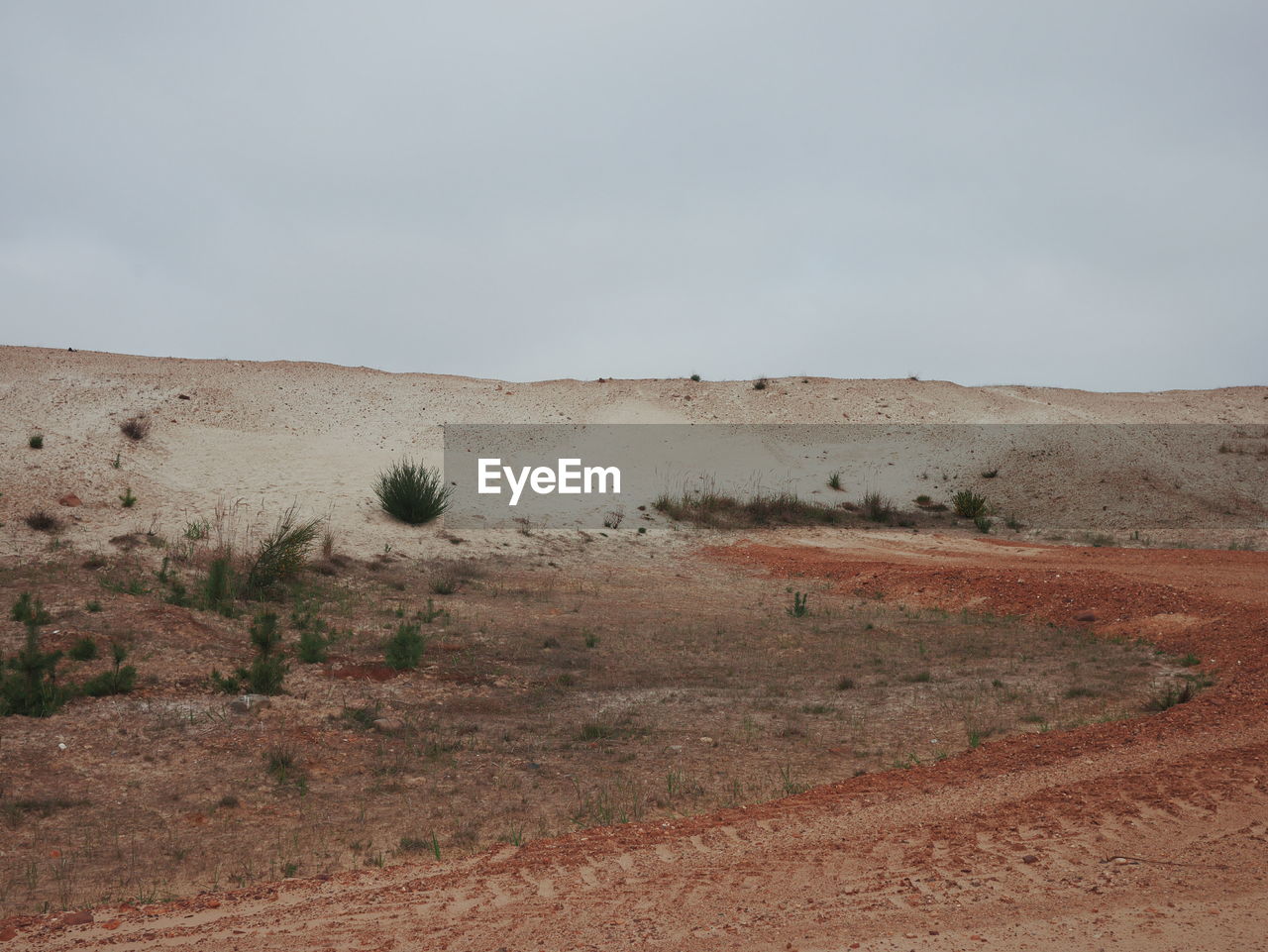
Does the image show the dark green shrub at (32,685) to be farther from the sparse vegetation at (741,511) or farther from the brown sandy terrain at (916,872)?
the sparse vegetation at (741,511)

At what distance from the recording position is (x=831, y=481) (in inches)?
1083

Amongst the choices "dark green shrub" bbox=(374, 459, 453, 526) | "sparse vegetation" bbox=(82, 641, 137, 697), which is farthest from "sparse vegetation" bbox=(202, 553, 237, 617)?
"dark green shrub" bbox=(374, 459, 453, 526)

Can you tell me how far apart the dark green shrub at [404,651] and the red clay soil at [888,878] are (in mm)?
4516

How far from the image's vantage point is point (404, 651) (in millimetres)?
9594

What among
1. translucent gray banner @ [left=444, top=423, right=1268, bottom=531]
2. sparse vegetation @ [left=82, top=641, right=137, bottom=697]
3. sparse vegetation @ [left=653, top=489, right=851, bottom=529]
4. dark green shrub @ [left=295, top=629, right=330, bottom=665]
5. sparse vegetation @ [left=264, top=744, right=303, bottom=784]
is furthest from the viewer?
translucent gray banner @ [left=444, top=423, right=1268, bottom=531]

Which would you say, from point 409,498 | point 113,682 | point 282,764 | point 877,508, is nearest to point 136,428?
point 409,498

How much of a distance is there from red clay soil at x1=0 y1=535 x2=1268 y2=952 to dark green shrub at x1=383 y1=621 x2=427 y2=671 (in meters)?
4.52

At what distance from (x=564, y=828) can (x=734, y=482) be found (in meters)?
22.4

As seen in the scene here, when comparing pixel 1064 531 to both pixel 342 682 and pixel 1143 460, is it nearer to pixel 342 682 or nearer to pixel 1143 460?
pixel 1143 460

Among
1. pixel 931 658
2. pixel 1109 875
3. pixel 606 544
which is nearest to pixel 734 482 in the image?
pixel 606 544

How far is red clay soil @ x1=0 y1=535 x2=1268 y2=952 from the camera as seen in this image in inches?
158

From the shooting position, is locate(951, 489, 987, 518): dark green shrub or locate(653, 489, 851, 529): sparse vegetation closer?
locate(653, 489, 851, 529): sparse vegetation

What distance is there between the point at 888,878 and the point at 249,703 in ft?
18.9

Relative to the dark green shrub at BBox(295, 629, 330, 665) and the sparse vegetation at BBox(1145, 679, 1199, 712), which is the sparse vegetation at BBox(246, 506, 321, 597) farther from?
the sparse vegetation at BBox(1145, 679, 1199, 712)
